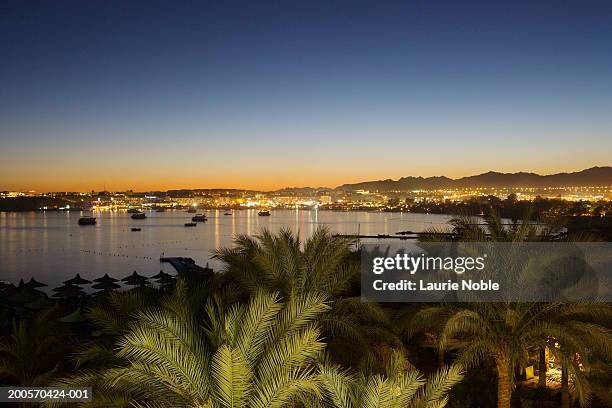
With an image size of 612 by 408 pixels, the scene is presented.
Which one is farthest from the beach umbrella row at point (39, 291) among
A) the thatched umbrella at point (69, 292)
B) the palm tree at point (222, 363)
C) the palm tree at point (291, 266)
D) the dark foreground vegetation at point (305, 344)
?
the palm tree at point (222, 363)

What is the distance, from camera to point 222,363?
453cm

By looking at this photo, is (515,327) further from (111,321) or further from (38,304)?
(38,304)

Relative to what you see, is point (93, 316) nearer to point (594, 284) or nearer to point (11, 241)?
point (594, 284)

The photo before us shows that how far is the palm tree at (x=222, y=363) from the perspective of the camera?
477 cm

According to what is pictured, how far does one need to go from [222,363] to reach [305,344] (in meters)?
0.85

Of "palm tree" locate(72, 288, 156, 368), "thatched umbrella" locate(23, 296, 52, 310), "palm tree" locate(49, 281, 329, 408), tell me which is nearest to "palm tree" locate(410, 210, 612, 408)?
"palm tree" locate(49, 281, 329, 408)

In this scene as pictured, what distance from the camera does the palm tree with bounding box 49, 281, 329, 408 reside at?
4770 millimetres

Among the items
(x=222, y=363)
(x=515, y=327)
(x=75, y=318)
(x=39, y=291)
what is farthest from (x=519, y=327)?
(x=39, y=291)

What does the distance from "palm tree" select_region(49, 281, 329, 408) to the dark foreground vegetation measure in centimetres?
1

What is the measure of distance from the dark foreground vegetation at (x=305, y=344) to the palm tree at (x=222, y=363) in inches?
0.5

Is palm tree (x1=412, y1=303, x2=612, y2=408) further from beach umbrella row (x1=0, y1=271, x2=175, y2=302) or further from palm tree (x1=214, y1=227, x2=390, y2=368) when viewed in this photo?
beach umbrella row (x1=0, y1=271, x2=175, y2=302)

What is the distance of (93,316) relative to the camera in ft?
22.5

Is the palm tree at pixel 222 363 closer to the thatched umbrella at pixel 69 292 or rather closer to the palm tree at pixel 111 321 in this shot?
the palm tree at pixel 111 321

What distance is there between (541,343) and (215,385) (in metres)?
5.23
